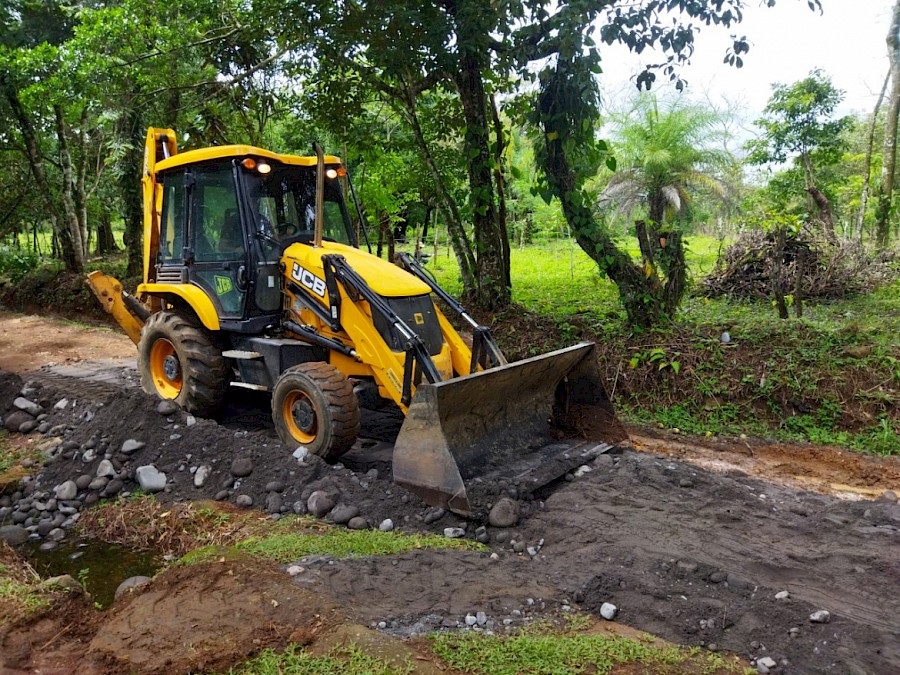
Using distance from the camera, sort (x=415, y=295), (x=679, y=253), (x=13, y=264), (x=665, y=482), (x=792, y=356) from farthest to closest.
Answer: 1. (x=13, y=264)
2. (x=679, y=253)
3. (x=792, y=356)
4. (x=415, y=295)
5. (x=665, y=482)

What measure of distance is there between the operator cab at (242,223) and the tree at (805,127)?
455 inches

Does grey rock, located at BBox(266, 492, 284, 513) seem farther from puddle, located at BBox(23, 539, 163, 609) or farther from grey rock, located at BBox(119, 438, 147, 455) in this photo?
grey rock, located at BBox(119, 438, 147, 455)

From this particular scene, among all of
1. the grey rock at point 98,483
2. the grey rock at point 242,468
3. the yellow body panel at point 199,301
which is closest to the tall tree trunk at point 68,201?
the yellow body panel at point 199,301

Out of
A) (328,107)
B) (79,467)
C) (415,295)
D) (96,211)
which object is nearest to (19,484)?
(79,467)

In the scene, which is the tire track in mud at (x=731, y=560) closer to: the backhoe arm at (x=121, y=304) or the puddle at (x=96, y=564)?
the puddle at (x=96, y=564)

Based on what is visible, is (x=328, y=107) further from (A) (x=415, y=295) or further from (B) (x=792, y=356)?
(B) (x=792, y=356)

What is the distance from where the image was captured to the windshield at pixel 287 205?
617 centimetres

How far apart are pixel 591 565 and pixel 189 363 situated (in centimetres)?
430

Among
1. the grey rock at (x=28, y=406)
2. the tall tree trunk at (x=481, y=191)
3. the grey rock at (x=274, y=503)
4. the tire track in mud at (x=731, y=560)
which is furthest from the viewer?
the tall tree trunk at (x=481, y=191)

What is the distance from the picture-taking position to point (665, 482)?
4.92 m

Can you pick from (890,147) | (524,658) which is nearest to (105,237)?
(890,147)

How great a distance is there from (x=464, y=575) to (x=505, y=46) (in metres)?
6.49

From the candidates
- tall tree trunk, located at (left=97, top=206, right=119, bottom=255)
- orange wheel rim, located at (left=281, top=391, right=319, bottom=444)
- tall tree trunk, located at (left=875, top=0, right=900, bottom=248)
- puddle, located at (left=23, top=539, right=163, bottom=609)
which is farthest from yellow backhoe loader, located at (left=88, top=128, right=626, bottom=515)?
tall tree trunk, located at (left=97, top=206, right=119, bottom=255)

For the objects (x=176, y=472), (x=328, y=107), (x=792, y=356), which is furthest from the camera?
(x=328, y=107)
